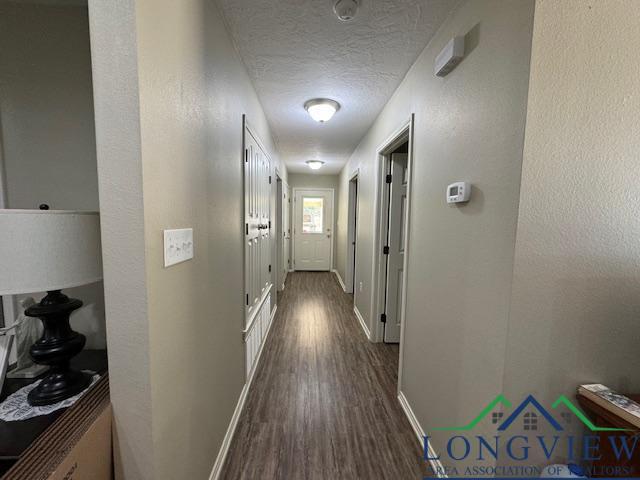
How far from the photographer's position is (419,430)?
167cm

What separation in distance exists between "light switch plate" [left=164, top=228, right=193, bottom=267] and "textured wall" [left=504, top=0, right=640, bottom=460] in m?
1.20

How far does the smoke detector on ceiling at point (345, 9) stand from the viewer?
1.27 m

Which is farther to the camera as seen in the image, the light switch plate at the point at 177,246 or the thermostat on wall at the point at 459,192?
the thermostat on wall at the point at 459,192

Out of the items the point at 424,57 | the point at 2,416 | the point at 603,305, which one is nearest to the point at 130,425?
the point at 2,416

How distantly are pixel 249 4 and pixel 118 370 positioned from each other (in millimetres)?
1670

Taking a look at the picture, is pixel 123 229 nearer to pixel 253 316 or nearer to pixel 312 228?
pixel 253 316

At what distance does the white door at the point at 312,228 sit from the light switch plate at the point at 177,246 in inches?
214

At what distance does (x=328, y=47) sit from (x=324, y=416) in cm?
240

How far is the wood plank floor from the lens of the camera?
147 centimetres

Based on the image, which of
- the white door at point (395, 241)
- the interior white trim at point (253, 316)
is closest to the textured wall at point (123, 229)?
the interior white trim at point (253, 316)

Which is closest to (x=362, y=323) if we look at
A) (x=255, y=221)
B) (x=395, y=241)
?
(x=395, y=241)

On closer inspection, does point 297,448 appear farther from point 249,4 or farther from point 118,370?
point 249,4

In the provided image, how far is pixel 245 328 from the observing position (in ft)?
6.54

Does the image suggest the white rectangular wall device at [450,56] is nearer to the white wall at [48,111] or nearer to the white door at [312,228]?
the white wall at [48,111]
